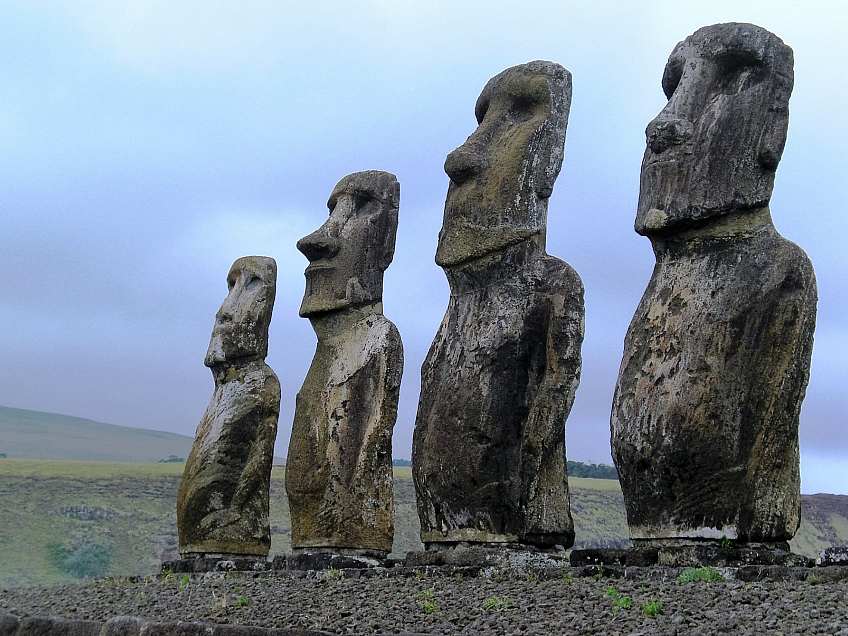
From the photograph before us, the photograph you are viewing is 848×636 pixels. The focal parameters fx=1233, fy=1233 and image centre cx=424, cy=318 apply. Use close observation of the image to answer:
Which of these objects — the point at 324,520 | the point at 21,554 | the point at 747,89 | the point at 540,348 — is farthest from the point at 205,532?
the point at 21,554

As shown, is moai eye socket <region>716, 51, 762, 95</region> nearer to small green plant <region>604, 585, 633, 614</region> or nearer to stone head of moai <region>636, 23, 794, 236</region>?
stone head of moai <region>636, 23, 794, 236</region>

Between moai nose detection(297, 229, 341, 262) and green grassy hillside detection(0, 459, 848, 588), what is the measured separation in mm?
13392

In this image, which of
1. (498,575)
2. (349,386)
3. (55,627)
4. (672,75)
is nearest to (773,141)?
(672,75)

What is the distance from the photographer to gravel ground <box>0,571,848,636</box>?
6.08 m

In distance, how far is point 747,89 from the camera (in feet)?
28.3

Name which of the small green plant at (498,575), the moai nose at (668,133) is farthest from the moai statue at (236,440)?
the moai nose at (668,133)

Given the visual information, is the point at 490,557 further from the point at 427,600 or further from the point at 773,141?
the point at 773,141

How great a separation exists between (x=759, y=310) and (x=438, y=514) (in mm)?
3037

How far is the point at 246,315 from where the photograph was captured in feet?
44.2

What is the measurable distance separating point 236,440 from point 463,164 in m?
4.28

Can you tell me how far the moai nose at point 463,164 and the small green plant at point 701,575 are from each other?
422 cm

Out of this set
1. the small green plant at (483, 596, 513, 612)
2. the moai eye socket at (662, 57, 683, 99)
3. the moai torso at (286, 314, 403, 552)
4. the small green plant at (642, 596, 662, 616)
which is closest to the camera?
the small green plant at (642, 596, 662, 616)

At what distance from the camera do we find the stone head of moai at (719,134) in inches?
332

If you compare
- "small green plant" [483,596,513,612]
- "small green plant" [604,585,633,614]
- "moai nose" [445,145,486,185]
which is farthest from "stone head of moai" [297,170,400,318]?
"small green plant" [604,585,633,614]
